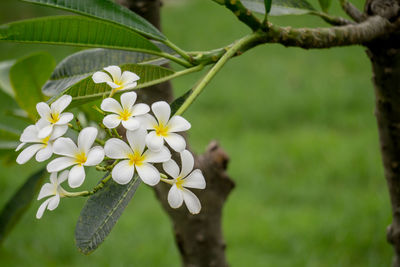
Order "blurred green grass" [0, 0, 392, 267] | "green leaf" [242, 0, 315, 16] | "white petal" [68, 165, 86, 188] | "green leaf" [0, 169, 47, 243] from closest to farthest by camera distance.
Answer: "white petal" [68, 165, 86, 188] < "green leaf" [242, 0, 315, 16] < "green leaf" [0, 169, 47, 243] < "blurred green grass" [0, 0, 392, 267]

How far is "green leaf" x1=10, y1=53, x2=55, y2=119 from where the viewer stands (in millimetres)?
893

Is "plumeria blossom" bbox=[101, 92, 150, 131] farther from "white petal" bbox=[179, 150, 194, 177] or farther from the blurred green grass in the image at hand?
the blurred green grass

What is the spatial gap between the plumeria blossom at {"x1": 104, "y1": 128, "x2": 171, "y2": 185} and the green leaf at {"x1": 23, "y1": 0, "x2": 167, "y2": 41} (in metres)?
0.19

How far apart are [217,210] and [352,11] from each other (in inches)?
18.8

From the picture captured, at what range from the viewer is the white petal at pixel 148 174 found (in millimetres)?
439

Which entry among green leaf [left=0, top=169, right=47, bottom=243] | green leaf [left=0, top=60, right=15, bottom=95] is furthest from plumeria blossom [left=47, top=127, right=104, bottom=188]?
green leaf [left=0, top=60, right=15, bottom=95]

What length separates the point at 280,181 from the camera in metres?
2.41

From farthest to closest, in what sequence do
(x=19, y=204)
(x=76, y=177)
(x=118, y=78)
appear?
(x=19, y=204), (x=118, y=78), (x=76, y=177)

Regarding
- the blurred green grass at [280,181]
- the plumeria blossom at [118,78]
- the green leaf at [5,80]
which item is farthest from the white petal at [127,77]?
the blurred green grass at [280,181]

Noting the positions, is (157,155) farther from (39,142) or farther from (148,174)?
(39,142)

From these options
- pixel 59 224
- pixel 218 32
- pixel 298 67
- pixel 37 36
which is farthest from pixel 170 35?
pixel 37 36

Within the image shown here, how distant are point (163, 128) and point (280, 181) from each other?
6.58ft

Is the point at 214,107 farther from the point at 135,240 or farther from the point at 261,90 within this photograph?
the point at 135,240

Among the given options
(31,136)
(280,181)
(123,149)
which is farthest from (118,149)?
(280,181)
